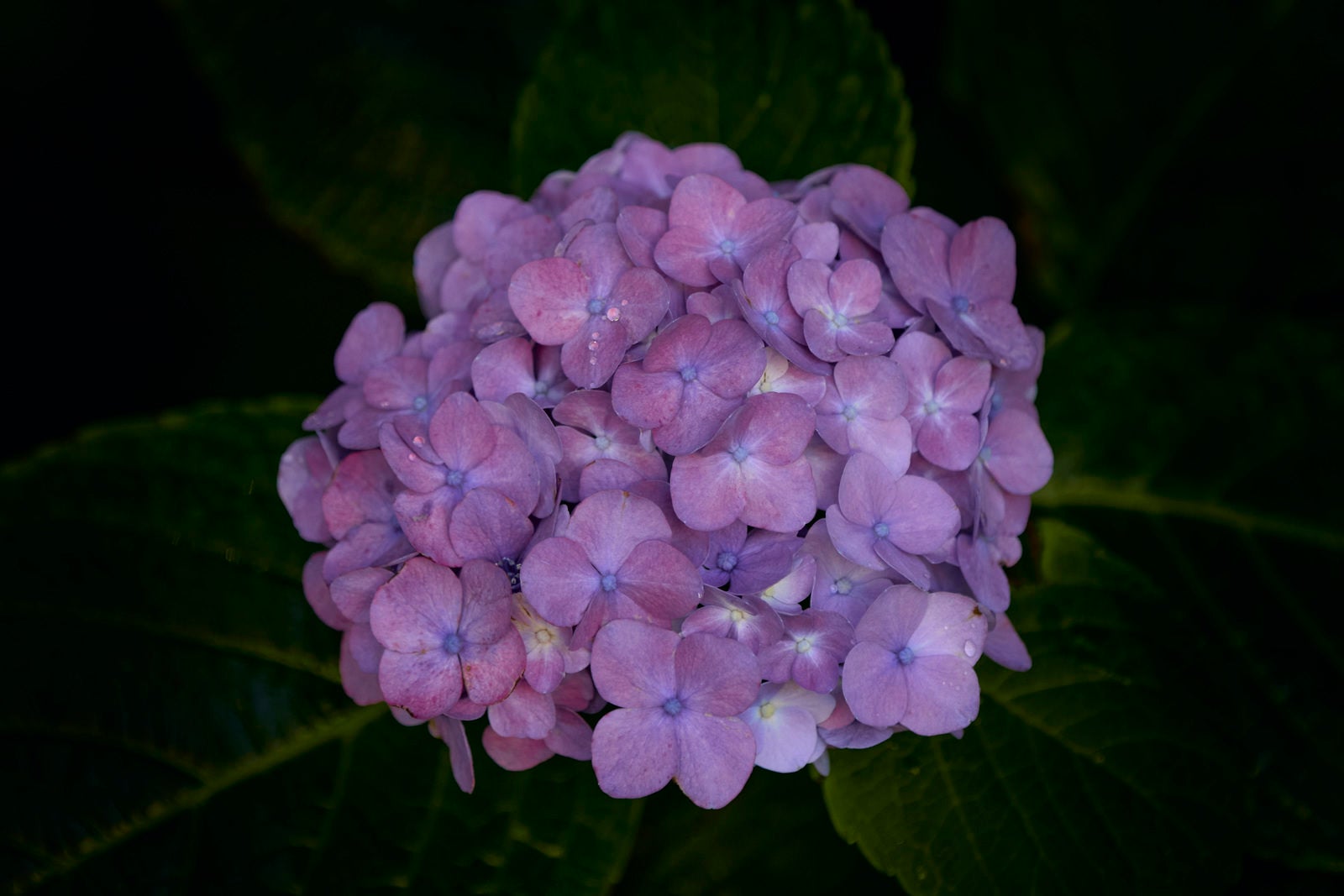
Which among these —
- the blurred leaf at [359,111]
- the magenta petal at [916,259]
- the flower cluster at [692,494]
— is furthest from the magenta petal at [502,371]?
the blurred leaf at [359,111]

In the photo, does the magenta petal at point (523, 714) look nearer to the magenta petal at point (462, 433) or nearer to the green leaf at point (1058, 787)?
the magenta petal at point (462, 433)

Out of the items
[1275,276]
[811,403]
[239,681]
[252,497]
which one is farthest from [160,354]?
[1275,276]

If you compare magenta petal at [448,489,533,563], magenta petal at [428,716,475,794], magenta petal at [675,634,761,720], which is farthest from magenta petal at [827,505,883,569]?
magenta petal at [428,716,475,794]

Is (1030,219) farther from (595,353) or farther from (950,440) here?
(595,353)

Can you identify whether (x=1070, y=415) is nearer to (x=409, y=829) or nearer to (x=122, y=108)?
(x=409, y=829)

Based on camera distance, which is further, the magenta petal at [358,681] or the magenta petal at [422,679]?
the magenta petal at [358,681]

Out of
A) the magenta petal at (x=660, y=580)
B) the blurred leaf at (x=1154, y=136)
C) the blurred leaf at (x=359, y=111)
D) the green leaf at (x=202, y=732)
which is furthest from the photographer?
the blurred leaf at (x=359, y=111)

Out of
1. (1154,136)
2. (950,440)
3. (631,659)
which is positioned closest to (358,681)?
(631,659)
